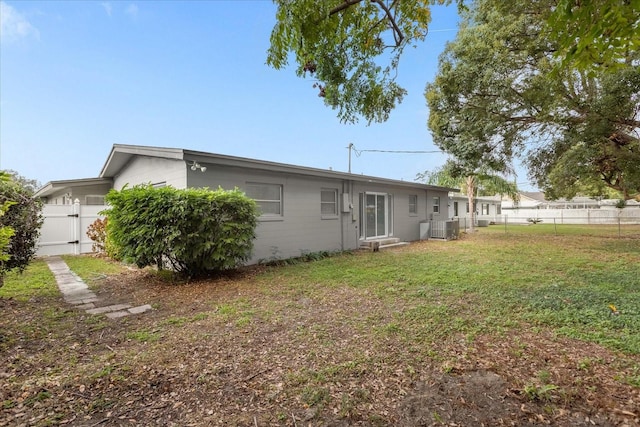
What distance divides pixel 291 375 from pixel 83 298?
15.0 ft

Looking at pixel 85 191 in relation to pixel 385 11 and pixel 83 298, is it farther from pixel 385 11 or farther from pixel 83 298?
pixel 385 11

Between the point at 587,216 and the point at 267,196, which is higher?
the point at 267,196

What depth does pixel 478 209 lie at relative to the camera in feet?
101

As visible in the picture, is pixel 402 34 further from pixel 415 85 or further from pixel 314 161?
pixel 314 161

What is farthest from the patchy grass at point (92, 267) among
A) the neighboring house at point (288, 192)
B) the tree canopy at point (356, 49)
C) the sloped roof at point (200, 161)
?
the tree canopy at point (356, 49)

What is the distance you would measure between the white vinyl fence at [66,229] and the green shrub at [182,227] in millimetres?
5003

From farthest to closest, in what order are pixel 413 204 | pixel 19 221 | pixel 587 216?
pixel 587 216 < pixel 413 204 < pixel 19 221

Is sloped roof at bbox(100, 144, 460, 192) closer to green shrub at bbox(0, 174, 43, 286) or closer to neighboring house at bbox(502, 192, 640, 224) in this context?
green shrub at bbox(0, 174, 43, 286)

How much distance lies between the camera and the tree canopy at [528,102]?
8.17 m

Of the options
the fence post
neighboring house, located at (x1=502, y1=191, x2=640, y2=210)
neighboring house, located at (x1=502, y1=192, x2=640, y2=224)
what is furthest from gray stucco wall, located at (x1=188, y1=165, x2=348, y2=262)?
neighboring house, located at (x1=502, y1=191, x2=640, y2=210)

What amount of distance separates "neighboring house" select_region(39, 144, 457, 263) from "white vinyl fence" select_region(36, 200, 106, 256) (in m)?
1.71

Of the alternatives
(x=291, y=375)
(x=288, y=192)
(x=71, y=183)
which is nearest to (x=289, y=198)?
(x=288, y=192)

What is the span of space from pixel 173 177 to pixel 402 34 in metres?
6.25

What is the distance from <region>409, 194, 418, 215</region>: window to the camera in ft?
49.0
